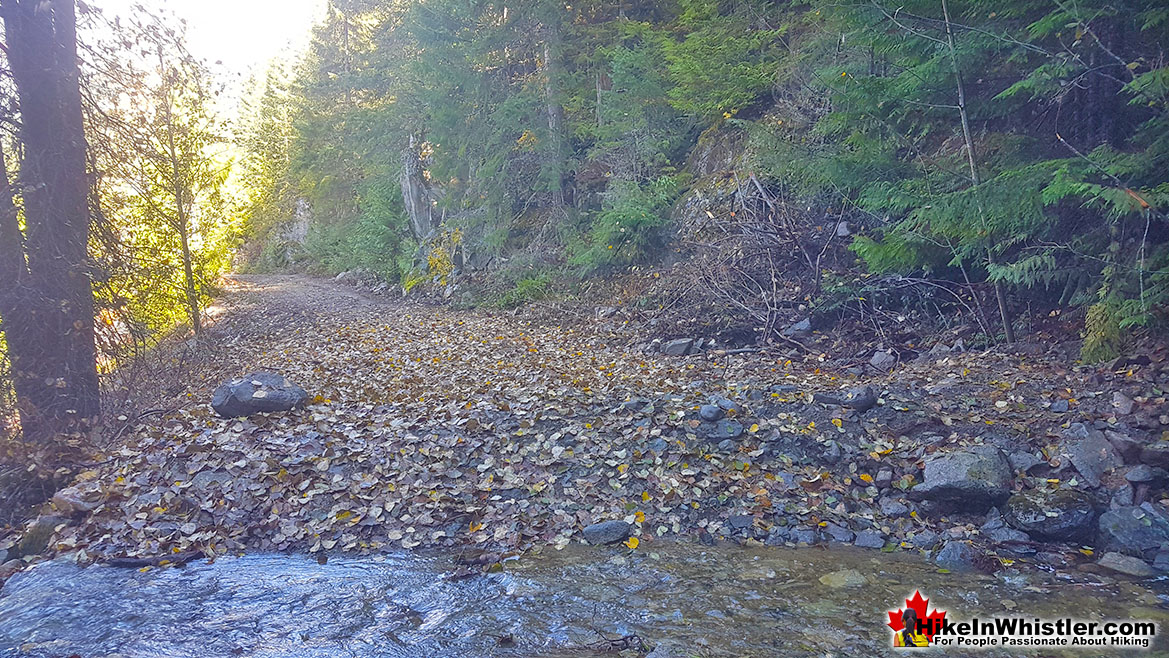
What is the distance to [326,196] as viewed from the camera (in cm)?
3350

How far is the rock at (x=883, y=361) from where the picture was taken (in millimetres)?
8882

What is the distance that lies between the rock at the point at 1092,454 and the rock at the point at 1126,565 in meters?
0.88

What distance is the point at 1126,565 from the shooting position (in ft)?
15.8

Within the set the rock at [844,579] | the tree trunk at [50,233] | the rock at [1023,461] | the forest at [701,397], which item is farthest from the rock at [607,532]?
the tree trunk at [50,233]

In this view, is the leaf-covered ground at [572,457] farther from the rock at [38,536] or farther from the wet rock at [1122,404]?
→ the rock at [38,536]

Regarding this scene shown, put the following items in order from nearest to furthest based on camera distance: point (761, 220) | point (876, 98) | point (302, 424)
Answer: point (302, 424) → point (876, 98) → point (761, 220)

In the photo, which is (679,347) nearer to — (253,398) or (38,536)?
(253,398)

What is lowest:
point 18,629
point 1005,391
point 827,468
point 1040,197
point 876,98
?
point 18,629

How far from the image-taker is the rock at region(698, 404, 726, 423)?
7.31m

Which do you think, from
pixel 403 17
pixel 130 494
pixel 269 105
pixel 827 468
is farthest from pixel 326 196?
pixel 827 468

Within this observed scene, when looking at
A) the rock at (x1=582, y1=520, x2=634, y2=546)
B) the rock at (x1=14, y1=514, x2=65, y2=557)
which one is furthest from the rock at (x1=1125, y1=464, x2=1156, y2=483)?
the rock at (x1=14, y1=514, x2=65, y2=557)

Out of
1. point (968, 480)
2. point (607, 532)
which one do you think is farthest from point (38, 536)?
point (968, 480)

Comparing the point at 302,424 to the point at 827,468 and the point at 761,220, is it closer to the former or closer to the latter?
the point at 827,468

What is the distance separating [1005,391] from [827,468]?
230 centimetres
